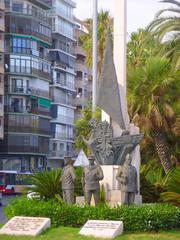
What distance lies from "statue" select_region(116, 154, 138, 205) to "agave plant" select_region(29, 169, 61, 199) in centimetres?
333

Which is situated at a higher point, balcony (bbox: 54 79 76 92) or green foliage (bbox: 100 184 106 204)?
balcony (bbox: 54 79 76 92)

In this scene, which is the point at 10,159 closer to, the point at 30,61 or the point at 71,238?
the point at 30,61

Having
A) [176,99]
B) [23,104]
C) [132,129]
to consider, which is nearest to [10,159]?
[23,104]

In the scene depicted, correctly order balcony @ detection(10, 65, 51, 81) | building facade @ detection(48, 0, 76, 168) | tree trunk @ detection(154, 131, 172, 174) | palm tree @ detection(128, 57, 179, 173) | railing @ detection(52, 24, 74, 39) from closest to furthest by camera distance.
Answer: palm tree @ detection(128, 57, 179, 173)
tree trunk @ detection(154, 131, 172, 174)
balcony @ detection(10, 65, 51, 81)
building facade @ detection(48, 0, 76, 168)
railing @ detection(52, 24, 74, 39)

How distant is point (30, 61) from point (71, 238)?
2626 inches

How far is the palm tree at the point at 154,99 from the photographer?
95.3 feet

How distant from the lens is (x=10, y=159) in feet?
273

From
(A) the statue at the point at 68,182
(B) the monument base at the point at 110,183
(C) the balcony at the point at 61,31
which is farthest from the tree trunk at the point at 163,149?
(C) the balcony at the point at 61,31

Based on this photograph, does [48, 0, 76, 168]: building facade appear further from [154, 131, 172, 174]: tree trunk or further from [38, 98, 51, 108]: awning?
[154, 131, 172, 174]: tree trunk

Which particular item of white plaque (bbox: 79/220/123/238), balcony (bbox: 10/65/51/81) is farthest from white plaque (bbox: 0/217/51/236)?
balcony (bbox: 10/65/51/81)

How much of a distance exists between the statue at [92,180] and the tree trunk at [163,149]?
8772 millimetres

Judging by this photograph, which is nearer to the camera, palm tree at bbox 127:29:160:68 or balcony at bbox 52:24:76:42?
palm tree at bbox 127:29:160:68

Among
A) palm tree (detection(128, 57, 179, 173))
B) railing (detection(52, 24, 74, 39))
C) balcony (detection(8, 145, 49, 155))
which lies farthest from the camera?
railing (detection(52, 24, 74, 39))

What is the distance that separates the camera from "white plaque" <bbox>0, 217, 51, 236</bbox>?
18766 mm
